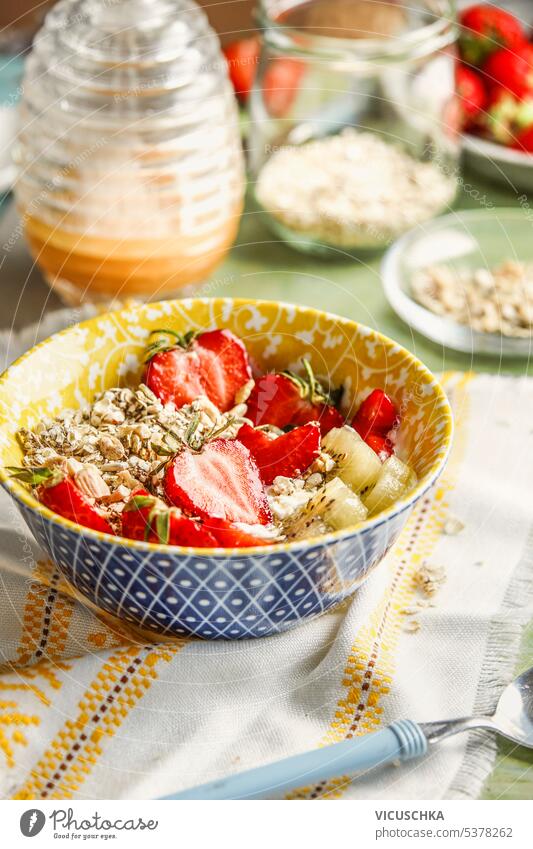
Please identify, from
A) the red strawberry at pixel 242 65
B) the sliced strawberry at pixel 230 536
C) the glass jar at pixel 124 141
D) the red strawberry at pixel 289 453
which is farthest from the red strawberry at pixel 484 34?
the sliced strawberry at pixel 230 536

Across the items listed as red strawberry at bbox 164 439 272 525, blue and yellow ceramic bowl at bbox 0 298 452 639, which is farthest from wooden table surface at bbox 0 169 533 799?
red strawberry at bbox 164 439 272 525

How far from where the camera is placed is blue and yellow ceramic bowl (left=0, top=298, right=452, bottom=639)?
54 cm

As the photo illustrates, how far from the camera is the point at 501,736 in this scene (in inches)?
22.4

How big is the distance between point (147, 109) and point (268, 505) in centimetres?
46

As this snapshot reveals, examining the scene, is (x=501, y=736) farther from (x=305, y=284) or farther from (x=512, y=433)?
(x=305, y=284)

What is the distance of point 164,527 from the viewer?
0.55 meters

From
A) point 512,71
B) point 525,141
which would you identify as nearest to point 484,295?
point 525,141

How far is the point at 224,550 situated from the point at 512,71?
990mm

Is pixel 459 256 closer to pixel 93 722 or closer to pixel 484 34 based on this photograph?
pixel 484 34

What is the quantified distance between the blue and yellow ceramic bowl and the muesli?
0.06 feet

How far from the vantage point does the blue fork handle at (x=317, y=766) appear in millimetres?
521

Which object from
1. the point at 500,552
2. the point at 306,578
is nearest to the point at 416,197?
the point at 500,552

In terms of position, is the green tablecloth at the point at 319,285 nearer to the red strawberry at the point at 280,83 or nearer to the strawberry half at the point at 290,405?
the red strawberry at the point at 280,83

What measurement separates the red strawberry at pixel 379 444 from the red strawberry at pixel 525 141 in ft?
2.26
